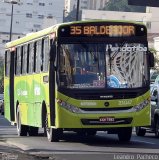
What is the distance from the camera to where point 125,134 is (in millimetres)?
22281

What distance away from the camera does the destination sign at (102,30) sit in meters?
20.4

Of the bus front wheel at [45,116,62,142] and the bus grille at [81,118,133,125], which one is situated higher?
the bus grille at [81,118,133,125]

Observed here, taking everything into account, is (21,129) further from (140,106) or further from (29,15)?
(29,15)

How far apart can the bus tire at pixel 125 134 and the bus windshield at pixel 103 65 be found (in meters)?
1.94

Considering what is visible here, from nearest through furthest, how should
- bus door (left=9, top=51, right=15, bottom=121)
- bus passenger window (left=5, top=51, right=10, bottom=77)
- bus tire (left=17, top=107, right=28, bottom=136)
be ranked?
1. bus tire (left=17, top=107, right=28, bottom=136)
2. bus door (left=9, top=51, right=15, bottom=121)
3. bus passenger window (left=5, top=51, right=10, bottom=77)

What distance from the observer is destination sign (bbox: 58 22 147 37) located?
2036 centimetres

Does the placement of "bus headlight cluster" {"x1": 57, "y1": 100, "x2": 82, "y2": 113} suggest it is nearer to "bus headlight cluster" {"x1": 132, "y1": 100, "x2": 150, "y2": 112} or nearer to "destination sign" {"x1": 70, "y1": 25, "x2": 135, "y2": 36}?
"bus headlight cluster" {"x1": 132, "y1": 100, "x2": 150, "y2": 112}

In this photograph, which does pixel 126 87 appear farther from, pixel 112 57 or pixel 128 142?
pixel 128 142

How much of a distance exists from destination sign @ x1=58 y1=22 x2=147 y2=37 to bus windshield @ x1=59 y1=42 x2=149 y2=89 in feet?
1.04

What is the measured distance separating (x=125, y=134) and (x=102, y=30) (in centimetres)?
362

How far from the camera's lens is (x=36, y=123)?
910 inches

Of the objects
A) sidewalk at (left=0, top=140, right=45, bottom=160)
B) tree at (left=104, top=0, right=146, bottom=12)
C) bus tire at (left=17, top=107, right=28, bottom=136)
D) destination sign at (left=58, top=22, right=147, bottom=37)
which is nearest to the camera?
sidewalk at (left=0, top=140, right=45, bottom=160)

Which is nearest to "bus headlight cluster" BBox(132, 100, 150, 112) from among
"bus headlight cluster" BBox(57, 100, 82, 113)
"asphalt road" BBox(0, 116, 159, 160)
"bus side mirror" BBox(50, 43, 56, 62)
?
"asphalt road" BBox(0, 116, 159, 160)

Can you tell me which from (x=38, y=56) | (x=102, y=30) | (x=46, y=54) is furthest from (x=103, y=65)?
(x=38, y=56)
